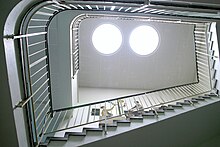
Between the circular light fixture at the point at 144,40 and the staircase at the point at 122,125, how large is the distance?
2.09 m

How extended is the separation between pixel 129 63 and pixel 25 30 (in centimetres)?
367

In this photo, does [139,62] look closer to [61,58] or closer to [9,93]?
[61,58]

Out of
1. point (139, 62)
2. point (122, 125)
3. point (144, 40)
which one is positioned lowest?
point (122, 125)

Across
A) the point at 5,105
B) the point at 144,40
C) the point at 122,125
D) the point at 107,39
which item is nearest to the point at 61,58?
the point at 122,125

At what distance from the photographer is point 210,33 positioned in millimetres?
3158

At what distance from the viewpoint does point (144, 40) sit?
529 centimetres

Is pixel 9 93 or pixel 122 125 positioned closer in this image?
pixel 9 93

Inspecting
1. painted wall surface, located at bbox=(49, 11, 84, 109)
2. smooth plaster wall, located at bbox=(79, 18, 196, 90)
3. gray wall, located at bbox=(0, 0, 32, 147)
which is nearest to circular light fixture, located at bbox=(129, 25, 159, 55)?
smooth plaster wall, located at bbox=(79, 18, 196, 90)

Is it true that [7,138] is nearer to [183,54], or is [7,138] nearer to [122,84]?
[122,84]

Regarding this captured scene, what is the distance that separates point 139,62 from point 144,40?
572 millimetres

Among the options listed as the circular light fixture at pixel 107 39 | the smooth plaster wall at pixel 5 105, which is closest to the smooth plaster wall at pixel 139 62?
the circular light fixture at pixel 107 39

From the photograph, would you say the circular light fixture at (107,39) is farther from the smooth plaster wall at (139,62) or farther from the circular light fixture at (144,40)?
the circular light fixture at (144,40)

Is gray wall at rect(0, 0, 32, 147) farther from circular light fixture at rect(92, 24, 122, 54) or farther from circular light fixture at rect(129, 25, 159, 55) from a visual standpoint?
circular light fixture at rect(129, 25, 159, 55)

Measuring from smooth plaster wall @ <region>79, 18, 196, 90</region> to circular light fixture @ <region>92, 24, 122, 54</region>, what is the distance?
110 millimetres
